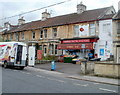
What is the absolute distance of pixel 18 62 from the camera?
16641 mm

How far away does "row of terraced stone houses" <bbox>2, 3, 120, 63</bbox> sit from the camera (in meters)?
21.1

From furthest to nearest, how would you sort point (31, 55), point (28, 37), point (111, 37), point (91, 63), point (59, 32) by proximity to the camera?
point (28, 37) < point (59, 32) < point (111, 37) < point (31, 55) < point (91, 63)

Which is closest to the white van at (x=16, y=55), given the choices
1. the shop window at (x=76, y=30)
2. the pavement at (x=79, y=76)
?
the pavement at (x=79, y=76)

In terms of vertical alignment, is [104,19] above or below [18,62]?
above

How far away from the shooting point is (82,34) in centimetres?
2450

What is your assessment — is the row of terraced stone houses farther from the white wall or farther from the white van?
the white van

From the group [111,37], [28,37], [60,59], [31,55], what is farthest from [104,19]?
[28,37]

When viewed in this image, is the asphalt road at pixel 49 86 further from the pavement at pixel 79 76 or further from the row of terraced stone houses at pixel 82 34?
the row of terraced stone houses at pixel 82 34

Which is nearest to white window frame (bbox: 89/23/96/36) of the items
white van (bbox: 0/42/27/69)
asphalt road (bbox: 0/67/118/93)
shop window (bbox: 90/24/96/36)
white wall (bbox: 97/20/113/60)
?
shop window (bbox: 90/24/96/36)

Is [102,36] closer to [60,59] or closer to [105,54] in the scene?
[105,54]

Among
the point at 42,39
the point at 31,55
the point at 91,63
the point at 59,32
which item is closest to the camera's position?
the point at 91,63

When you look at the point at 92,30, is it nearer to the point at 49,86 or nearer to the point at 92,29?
the point at 92,29

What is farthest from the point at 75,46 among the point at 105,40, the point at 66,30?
the point at 105,40

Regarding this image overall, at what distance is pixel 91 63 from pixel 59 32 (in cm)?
1316
